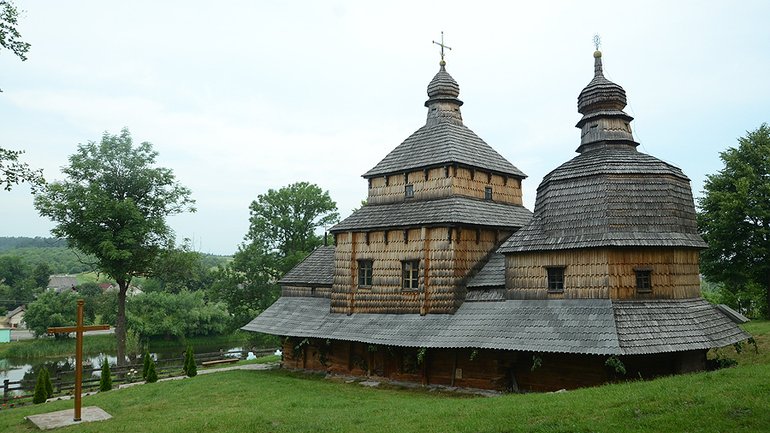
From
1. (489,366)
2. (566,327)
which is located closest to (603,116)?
(566,327)

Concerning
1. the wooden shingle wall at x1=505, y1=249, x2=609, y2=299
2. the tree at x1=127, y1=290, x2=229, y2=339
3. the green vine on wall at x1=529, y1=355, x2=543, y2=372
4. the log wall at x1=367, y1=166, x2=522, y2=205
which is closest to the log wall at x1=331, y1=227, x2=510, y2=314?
the log wall at x1=367, y1=166, x2=522, y2=205

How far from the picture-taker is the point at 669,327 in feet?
47.1

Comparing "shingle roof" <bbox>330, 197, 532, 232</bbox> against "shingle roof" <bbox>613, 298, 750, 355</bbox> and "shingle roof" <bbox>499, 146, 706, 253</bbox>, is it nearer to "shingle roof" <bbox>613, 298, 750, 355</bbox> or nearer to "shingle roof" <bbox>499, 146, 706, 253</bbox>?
"shingle roof" <bbox>499, 146, 706, 253</bbox>

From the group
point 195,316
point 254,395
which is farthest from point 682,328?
point 195,316

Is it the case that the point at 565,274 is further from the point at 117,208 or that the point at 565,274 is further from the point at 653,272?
the point at 117,208

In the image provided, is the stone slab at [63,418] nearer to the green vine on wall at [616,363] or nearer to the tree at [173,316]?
the green vine on wall at [616,363]

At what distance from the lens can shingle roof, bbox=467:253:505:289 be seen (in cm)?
1785

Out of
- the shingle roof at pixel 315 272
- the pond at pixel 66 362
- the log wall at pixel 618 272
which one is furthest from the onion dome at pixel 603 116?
the pond at pixel 66 362

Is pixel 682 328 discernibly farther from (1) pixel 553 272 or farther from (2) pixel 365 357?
(2) pixel 365 357

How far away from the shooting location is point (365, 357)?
19734 mm

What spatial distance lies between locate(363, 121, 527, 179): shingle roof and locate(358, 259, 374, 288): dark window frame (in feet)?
12.3

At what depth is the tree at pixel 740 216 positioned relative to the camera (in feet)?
81.0

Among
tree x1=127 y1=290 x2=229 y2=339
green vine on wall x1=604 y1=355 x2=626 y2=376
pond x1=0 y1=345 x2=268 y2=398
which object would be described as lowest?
pond x1=0 y1=345 x2=268 y2=398

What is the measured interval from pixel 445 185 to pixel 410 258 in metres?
Answer: 3.07
